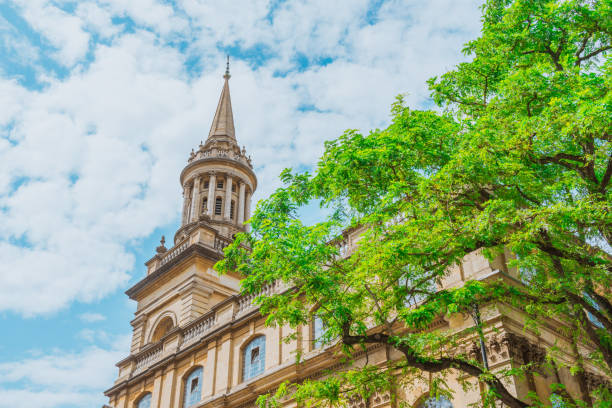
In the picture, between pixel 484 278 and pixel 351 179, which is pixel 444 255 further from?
pixel 484 278

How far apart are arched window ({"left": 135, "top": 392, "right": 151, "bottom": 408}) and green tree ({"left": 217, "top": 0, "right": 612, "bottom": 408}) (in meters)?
14.6

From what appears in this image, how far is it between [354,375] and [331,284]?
1875 millimetres

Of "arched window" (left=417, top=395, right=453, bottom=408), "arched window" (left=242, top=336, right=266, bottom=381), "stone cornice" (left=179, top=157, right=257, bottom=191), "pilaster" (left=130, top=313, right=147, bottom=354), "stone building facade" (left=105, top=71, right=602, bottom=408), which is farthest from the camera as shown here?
"stone cornice" (left=179, top=157, right=257, bottom=191)

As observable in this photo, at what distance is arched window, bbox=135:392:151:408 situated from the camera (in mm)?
26672

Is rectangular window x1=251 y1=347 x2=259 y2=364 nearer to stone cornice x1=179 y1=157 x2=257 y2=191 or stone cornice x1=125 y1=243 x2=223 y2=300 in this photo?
stone cornice x1=125 y1=243 x2=223 y2=300

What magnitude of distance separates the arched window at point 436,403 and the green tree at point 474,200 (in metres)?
3.11

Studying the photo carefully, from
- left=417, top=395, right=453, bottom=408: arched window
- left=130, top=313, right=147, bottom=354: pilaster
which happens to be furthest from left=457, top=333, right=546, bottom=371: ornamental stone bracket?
left=130, top=313, right=147, bottom=354: pilaster

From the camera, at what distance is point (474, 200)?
1328 centimetres

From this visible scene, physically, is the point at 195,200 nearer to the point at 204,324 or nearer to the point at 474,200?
the point at 204,324

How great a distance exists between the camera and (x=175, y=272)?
3272 centimetres

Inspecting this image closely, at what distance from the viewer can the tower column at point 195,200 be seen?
125 ft

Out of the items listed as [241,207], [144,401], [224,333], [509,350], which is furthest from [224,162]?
[509,350]

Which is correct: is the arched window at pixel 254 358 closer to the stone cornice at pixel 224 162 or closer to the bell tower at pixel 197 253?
the bell tower at pixel 197 253

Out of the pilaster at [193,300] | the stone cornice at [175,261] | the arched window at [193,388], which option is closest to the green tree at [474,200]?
the arched window at [193,388]
